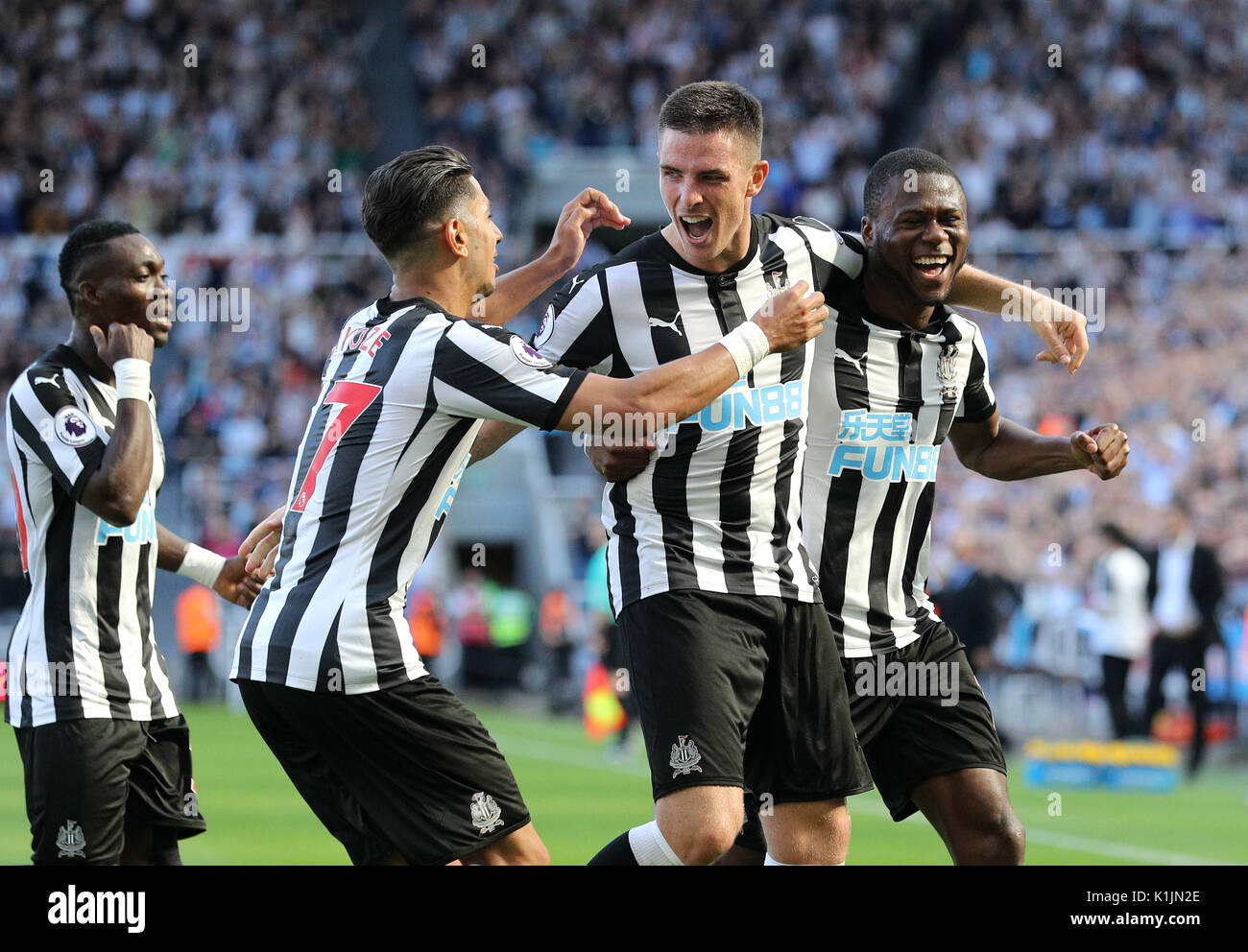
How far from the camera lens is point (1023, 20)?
84.6 ft

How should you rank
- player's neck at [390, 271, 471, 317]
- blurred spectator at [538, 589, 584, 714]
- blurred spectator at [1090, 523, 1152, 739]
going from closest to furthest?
1. player's neck at [390, 271, 471, 317]
2. blurred spectator at [1090, 523, 1152, 739]
3. blurred spectator at [538, 589, 584, 714]

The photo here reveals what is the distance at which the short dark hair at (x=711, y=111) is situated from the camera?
4836mm

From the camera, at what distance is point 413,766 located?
13.8 ft

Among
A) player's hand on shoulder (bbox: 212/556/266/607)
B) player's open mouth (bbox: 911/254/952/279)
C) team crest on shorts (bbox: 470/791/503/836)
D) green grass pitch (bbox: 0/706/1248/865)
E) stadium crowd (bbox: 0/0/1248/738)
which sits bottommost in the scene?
green grass pitch (bbox: 0/706/1248/865)

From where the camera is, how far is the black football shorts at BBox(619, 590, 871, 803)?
4613 mm

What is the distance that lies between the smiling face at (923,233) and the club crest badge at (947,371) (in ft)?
0.83

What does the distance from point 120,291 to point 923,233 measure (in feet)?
8.60

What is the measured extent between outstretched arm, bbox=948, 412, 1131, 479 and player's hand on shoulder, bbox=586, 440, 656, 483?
58.4 inches

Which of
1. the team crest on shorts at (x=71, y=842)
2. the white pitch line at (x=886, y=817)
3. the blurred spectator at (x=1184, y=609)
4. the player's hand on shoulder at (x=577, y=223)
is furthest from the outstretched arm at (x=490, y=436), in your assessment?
the blurred spectator at (x=1184, y=609)

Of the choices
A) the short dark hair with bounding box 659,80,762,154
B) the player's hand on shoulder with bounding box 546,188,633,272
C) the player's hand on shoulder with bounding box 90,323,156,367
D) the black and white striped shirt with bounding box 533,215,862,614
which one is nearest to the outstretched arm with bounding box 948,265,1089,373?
the black and white striped shirt with bounding box 533,215,862,614

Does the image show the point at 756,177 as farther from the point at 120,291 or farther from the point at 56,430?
the point at 56,430

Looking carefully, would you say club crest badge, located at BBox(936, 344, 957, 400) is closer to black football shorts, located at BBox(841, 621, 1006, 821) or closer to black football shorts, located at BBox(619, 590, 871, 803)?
black football shorts, located at BBox(841, 621, 1006, 821)

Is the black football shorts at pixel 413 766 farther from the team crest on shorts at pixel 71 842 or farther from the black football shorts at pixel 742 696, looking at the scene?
the team crest on shorts at pixel 71 842
